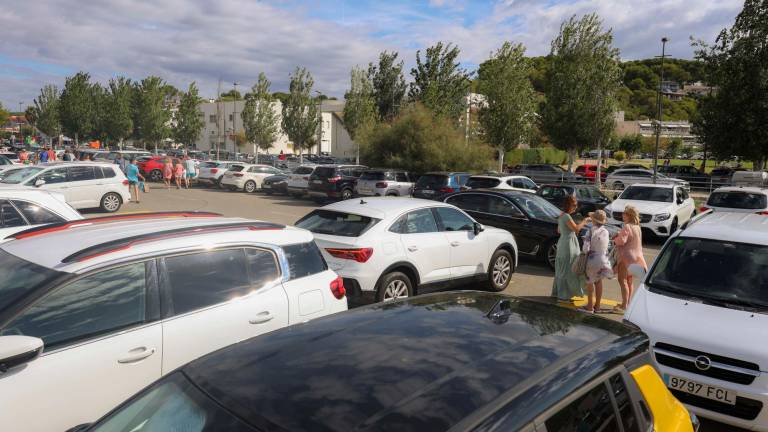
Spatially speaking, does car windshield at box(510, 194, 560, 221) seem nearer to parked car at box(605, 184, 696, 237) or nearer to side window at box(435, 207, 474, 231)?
side window at box(435, 207, 474, 231)

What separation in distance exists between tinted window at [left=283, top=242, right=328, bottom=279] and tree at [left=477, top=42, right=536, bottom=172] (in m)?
28.1

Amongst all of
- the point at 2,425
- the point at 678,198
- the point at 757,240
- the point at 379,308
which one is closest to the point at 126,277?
the point at 2,425

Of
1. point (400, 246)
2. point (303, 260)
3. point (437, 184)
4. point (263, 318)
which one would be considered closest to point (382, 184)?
point (437, 184)

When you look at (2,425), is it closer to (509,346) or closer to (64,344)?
(64,344)

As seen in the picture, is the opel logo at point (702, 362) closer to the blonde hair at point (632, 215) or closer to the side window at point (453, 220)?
the blonde hair at point (632, 215)

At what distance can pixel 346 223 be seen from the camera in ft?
24.5

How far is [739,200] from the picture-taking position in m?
14.9

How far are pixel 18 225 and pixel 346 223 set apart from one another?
175 inches

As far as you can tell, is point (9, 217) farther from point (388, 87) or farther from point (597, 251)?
point (388, 87)

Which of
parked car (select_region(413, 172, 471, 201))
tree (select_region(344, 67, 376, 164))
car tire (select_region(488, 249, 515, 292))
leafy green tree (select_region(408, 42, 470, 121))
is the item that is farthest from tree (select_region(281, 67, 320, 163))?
car tire (select_region(488, 249, 515, 292))

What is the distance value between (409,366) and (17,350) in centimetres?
212

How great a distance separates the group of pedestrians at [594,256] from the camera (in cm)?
759

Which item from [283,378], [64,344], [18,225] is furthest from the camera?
[18,225]

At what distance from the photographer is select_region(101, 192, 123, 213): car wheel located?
58.3 feet
